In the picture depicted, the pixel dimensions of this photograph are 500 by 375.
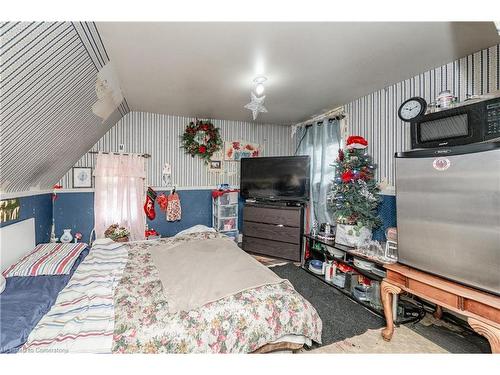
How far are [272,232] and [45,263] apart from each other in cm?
275

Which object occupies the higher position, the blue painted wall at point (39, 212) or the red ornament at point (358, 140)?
the red ornament at point (358, 140)

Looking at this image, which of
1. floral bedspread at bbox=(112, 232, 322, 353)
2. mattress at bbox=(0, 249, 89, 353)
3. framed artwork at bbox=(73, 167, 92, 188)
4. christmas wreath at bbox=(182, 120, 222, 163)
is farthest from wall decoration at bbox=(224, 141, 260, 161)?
mattress at bbox=(0, 249, 89, 353)

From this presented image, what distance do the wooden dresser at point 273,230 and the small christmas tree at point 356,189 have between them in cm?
76

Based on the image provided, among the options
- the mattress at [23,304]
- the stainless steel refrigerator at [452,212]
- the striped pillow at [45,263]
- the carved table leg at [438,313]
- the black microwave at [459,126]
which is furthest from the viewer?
the carved table leg at [438,313]

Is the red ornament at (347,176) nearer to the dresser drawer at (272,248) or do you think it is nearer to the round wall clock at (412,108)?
the round wall clock at (412,108)

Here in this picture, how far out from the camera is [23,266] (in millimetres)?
1797

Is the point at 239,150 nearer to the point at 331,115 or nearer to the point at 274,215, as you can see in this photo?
the point at 274,215

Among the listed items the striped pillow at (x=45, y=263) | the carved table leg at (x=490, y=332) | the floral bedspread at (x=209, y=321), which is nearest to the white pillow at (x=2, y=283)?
the striped pillow at (x=45, y=263)

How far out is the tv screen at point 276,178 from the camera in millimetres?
3635

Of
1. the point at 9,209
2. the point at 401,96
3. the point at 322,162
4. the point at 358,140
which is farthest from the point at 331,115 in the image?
the point at 9,209

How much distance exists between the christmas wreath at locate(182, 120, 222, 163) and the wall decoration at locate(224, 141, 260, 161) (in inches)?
9.4

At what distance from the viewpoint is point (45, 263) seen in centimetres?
187

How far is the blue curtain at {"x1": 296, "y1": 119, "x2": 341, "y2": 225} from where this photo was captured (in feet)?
11.9
